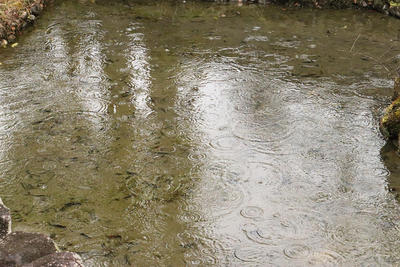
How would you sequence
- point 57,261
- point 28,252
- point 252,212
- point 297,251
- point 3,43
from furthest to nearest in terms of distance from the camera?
point 3,43 → point 252,212 → point 297,251 → point 28,252 → point 57,261

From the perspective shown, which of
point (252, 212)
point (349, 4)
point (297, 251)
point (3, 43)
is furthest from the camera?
point (349, 4)

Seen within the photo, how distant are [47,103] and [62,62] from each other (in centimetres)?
134

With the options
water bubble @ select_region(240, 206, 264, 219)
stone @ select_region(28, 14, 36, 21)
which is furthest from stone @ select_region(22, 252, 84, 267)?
stone @ select_region(28, 14, 36, 21)

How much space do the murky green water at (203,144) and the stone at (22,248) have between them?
3.51 ft

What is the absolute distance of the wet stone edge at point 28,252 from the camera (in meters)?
2.12

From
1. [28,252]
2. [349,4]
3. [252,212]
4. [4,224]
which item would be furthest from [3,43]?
[349,4]

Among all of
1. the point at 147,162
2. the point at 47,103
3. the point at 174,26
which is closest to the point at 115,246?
the point at 147,162

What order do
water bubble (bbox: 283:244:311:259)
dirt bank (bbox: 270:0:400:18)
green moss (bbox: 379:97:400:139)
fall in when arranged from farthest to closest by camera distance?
dirt bank (bbox: 270:0:400:18) → green moss (bbox: 379:97:400:139) → water bubble (bbox: 283:244:311:259)

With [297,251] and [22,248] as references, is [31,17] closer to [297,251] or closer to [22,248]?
[297,251]

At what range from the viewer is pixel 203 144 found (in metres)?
4.85

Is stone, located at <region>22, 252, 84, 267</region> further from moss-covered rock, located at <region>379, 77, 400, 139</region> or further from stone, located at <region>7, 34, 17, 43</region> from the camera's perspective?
stone, located at <region>7, 34, 17, 43</region>

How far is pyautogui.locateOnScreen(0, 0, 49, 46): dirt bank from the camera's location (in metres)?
7.42

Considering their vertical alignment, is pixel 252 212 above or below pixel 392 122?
below

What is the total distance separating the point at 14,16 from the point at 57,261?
659cm
